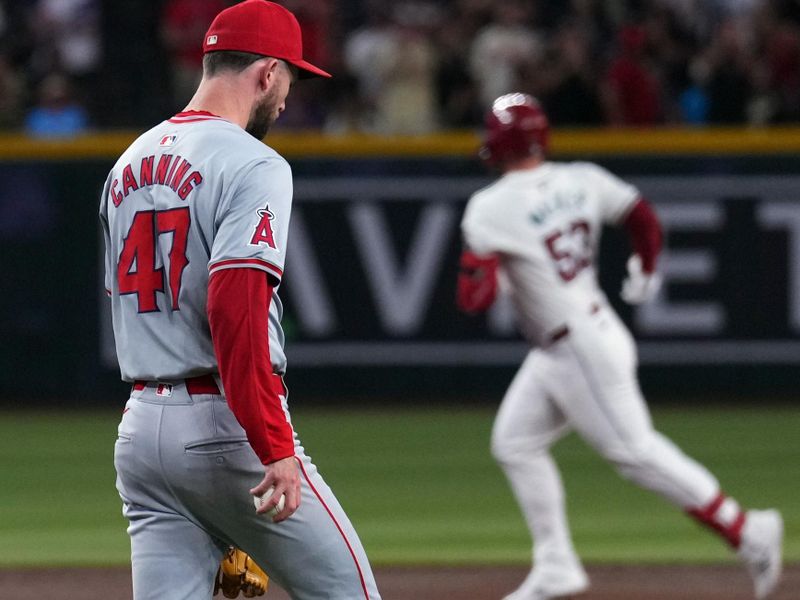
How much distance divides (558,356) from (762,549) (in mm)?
1133

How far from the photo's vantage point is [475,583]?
21.8 feet

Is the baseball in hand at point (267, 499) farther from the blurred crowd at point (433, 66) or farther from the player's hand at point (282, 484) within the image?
the blurred crowd at point (433, 66)

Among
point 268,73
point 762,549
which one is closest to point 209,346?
point 268,73

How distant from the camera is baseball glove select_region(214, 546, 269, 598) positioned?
12.8ft

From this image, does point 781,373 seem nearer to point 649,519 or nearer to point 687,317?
point 687,317

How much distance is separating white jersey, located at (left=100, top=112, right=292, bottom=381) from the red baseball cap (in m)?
0.18

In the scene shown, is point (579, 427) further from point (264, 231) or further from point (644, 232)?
point (264, 231)

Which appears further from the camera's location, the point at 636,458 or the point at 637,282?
the point at 637,282

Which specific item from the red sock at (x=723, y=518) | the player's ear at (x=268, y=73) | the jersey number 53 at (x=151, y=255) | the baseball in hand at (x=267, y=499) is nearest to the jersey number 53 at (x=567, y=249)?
the red sock at (x=723, y=518)

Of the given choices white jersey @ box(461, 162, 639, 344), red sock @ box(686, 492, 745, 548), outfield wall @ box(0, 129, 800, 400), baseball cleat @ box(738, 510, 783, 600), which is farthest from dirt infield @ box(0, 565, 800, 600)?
outfield wall @ box(0, 129, 800, 400)

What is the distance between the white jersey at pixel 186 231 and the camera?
11.3ft

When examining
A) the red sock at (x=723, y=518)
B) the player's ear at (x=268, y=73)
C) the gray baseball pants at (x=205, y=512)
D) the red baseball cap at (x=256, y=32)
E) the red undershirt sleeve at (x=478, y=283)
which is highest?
the red baseball cap at (x=256, y=32)

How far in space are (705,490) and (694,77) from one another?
781cm

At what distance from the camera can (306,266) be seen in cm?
1178
